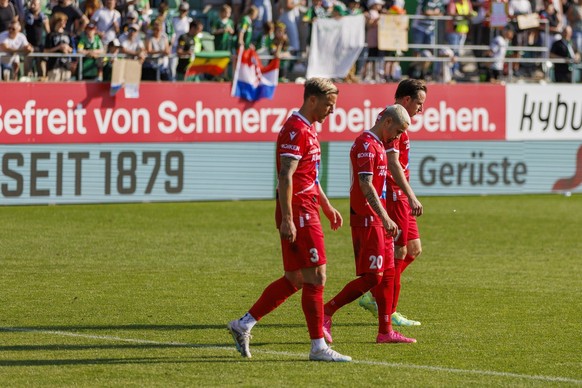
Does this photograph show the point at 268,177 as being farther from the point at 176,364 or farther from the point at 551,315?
the point at 176,364

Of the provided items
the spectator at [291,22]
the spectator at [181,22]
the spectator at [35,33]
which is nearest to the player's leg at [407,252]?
the spectator at [35,33]

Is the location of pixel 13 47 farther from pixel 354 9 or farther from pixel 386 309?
pixel 386 309

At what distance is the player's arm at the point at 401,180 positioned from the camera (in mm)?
10641

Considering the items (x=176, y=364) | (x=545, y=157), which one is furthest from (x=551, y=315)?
(x=545, y=157)

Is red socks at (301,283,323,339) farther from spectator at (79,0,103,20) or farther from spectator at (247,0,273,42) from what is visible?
spectator at (247,0,273,42)

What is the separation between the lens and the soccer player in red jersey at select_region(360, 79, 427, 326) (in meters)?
10.7

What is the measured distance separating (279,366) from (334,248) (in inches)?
348

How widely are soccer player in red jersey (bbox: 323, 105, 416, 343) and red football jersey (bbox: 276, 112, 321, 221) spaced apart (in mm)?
577

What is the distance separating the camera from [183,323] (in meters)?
11.4

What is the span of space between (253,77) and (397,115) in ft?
48.6

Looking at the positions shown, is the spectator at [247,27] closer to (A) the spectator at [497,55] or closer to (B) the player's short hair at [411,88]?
(A) the spectator at [497,55]

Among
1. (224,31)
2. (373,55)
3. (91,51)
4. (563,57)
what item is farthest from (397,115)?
(563,57)

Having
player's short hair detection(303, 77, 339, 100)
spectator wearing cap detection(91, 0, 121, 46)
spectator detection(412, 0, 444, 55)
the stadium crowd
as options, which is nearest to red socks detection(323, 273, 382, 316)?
player's short hair detection(303, 77, 339, 100)

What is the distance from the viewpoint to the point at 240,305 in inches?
494
